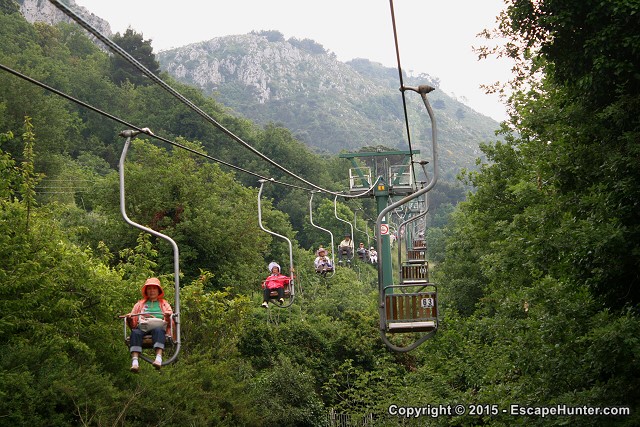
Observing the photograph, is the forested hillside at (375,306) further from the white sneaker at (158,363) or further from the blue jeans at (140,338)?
the white sneaker at (158,363)

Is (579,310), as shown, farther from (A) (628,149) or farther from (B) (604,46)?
(B) (604,46)

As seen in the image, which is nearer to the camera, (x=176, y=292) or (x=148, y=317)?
(x=176, y=292)

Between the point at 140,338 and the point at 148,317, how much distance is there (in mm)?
332

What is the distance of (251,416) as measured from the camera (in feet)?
82.7

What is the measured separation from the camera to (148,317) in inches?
485

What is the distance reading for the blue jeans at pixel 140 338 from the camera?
1214 cm

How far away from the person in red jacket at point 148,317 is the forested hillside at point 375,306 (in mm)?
2624

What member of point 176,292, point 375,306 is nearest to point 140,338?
point 176,292

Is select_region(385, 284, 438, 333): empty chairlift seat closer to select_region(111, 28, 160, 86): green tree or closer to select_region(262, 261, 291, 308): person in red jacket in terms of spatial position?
select_region(262, 261, 291, 308): person in red jacket

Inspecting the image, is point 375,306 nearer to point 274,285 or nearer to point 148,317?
point 274,285

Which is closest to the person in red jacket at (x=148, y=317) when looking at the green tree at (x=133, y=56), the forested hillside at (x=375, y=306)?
the forested hillside at (x=375, y=306)

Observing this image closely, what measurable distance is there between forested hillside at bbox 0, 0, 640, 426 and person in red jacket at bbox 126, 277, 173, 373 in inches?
103

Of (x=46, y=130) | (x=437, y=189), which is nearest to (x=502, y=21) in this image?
(x=46, y=130)

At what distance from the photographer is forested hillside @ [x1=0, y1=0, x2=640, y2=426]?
13.1 meters
